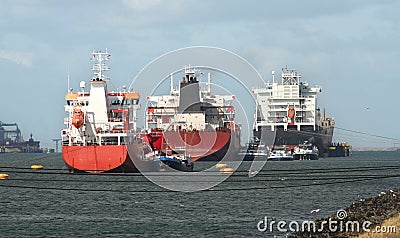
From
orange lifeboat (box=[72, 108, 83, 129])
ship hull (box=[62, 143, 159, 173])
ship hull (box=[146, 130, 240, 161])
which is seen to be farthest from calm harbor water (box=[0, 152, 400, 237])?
ship hull (box=[146, 130, 240, 161])

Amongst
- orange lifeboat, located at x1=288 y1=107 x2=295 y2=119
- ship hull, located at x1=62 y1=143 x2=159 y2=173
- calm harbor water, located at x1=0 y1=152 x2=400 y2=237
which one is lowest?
calm harbor water, located at x1=0 y1=152 x2=400 y2=237

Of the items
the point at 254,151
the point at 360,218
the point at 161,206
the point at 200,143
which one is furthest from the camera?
the point at 254,151

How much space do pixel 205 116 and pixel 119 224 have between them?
66.9 metres

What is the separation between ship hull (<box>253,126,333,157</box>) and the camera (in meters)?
126

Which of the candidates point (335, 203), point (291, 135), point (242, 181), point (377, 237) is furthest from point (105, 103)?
point (291, 135)

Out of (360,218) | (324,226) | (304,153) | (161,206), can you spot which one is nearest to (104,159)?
(161,206)

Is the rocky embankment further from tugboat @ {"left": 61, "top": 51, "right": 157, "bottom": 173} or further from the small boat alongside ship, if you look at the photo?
the small boat alongside ship

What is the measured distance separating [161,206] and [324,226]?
47.8 ft

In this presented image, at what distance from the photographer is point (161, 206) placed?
142ft

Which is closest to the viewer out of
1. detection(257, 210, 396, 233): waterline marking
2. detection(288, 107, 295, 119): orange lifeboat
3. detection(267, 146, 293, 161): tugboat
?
detection(257, 210, 396, 233): waterline marking

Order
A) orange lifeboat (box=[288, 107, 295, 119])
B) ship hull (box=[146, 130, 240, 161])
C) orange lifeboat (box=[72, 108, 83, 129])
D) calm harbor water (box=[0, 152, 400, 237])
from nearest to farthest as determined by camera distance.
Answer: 1. calm harbor water (box=[0, 152, 400, 237])
2. orange lifeboat (box=[72, 108, 83, 129])
3. ship hull (box=[146, 130, 240, 161])
4. orange lifeboat (box=[288, 107, 295, 119])

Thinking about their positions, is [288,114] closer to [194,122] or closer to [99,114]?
[194,122]

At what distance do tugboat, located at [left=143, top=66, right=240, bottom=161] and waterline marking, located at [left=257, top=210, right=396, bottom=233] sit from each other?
51917 millimetres

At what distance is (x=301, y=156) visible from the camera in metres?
116
